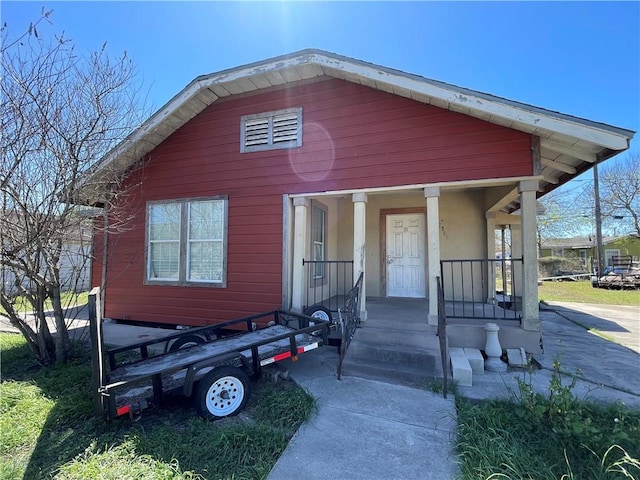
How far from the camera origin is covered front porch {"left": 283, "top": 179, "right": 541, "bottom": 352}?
4711mm

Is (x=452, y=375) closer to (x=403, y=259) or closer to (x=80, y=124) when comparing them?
(x=403, y=259)

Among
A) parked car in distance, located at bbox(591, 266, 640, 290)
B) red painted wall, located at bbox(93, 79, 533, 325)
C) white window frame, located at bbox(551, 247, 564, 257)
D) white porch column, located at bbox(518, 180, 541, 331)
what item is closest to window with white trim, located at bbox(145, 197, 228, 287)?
red painted wall, located at bbox(93, 79, 533, 325)

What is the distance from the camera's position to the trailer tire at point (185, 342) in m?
4.01

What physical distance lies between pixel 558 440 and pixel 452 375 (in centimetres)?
122

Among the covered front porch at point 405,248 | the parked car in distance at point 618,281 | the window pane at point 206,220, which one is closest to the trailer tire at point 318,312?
the covered front porch at point 405,248

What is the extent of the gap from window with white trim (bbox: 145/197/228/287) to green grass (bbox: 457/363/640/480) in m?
4.59

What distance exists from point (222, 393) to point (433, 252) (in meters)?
3.25

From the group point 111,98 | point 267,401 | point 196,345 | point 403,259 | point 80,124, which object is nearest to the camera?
point 267,401

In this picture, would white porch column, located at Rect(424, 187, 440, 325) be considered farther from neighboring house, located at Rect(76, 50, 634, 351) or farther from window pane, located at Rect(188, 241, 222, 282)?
window pane, located at Rect(188, 241, 222, 282)

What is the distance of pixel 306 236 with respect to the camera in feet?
18.8

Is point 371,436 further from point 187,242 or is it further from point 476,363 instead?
point 187,242

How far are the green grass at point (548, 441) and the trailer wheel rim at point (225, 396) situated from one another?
199 cm

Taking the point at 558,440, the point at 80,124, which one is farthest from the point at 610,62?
the point at 80,124

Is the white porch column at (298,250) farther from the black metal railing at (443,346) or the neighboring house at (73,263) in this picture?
the neighboring house at (73,263)
